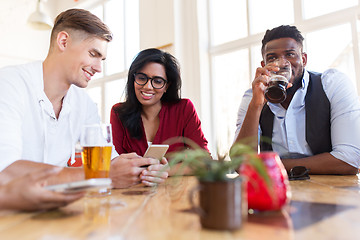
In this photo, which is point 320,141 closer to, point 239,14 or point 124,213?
point 124,213

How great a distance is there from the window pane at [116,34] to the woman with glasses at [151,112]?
3.32 meters

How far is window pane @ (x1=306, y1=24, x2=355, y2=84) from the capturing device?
2.90 metres

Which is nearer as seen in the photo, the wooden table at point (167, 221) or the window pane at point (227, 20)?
the wooden table at point (167, 221)

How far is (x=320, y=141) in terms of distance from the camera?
5.88ft

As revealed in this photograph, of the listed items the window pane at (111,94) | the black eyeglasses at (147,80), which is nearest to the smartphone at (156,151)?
the black eyeglasses at (147,80)

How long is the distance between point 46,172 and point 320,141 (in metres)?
1.59

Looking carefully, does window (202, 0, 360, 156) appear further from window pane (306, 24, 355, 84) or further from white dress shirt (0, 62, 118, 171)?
white dress shirt (0, 62, 118, 171)

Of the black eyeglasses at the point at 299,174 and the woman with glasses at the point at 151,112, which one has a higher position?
the woman with glasses at the point at 151,112

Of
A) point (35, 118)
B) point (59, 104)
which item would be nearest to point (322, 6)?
point (59, 104)

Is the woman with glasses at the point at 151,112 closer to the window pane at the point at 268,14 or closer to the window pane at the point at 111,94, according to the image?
the window pane at the point at 268,14

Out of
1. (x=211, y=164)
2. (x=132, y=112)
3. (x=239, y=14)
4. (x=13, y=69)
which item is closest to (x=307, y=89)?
(x=132, y=112)

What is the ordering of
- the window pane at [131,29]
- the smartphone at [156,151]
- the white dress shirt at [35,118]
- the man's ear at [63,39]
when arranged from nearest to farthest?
1. the white dress shirt at [35,118]
2. the smartphone at [156,151]
3. the man's ear at [63,39]
4. the window pane at [131,29]

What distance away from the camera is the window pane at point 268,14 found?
3338 millimetres

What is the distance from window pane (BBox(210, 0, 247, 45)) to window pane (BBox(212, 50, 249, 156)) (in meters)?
0.25
